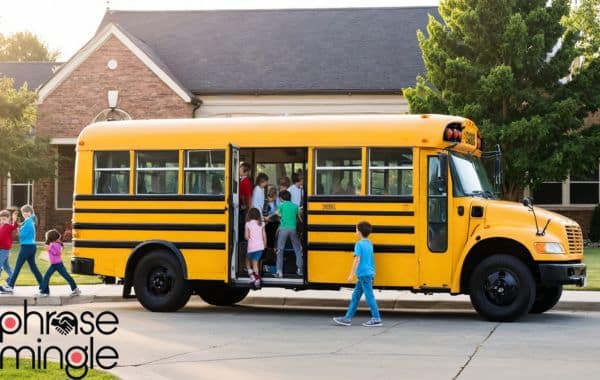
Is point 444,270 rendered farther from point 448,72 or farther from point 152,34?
point 152,34

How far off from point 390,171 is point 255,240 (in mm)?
2240

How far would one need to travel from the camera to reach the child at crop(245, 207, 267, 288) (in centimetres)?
1574

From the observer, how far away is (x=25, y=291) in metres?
19.4

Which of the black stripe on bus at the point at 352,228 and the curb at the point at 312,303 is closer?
the black stripe on bus at the point at 352,228

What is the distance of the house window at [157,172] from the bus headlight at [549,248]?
5.53 meters

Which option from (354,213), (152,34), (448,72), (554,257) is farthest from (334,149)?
(152,34)

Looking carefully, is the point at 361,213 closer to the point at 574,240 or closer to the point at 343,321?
the point at 343,321

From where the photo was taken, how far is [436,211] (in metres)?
14.9

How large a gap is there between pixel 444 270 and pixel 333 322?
1695mm

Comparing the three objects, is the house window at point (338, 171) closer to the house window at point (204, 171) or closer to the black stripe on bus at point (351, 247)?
the black stripe on bus at point (351, 247)

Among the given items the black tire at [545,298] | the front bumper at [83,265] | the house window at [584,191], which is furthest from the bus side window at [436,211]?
the house window at [584,191]

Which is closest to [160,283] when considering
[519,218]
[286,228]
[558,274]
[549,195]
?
[286,228]

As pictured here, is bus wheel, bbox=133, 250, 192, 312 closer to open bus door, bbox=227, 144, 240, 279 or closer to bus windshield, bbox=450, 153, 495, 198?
open bus door, bbox=227, 144, 240, 279

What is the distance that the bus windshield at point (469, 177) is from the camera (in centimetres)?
1493
